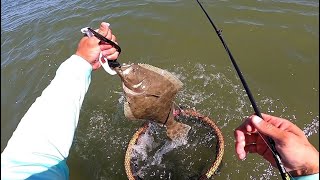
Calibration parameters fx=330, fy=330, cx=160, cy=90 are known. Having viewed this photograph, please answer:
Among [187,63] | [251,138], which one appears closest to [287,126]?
[251,138]

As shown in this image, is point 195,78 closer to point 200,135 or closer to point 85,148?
point 200,135

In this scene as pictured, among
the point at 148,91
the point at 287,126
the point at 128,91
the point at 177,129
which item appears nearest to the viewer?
the point at 287,126

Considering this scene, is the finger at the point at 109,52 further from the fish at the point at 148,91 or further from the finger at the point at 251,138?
the finger at the point at 251,138

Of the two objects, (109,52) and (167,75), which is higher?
(109,52)

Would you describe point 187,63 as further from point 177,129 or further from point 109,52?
point 109,52

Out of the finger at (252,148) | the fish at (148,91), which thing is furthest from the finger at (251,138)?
the fish at (148,91)

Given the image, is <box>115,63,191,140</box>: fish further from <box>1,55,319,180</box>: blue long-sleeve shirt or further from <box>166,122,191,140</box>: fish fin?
<box>1,55,319,180</box>: blue long-sleeve shirt

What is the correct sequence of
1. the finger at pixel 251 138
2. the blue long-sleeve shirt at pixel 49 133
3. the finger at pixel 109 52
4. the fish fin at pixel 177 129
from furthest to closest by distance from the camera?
the fish fin at pixel 177 129 → the finger at pixel 109 52 → the finger at pixel 251 138 → the blue long-sleeve shirt at pixel 49 133
